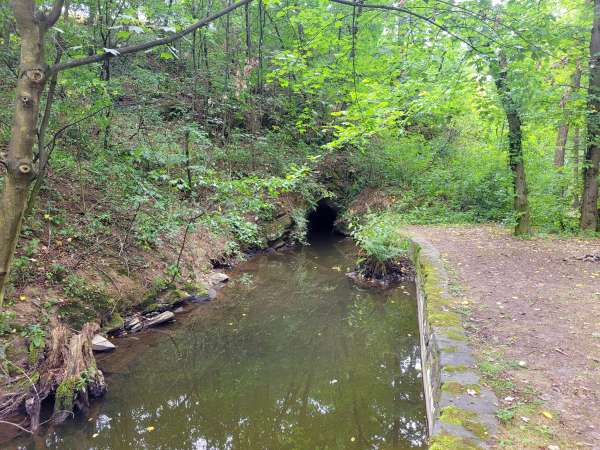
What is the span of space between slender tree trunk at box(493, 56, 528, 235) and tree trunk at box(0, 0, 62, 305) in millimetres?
8352

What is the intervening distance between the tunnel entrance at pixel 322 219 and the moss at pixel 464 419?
13.9m

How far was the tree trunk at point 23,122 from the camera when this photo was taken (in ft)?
5.25

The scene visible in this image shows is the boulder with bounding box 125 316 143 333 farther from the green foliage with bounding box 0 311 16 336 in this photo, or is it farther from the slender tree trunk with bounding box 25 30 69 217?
the slender tree trunk with bounding box 25 30 69 217

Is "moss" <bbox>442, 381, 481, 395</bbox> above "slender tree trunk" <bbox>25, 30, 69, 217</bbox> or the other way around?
the other way around

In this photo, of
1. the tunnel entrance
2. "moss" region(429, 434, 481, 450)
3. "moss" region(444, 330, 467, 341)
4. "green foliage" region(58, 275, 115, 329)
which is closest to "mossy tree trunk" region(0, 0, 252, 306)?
"moss" region(429, 434, 481, 450)

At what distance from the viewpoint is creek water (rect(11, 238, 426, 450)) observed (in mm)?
4422

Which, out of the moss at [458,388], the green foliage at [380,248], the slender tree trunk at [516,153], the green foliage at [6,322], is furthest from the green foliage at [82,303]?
the slender tree trunk at [516,153]

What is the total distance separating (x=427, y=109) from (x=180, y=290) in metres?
6.29

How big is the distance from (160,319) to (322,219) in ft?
41.6

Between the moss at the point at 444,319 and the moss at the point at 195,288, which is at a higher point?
the moss at the point at 444,319

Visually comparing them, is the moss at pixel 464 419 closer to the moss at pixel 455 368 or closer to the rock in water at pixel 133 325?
the moss at pixel 455 368

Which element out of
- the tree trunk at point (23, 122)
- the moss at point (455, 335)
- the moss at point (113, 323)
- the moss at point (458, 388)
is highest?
the tree trunk at point (23, 122)

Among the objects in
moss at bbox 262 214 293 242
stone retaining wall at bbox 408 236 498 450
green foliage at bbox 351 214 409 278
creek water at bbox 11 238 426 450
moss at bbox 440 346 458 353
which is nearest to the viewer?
stone retaining wall at bbox 408 236 498 450

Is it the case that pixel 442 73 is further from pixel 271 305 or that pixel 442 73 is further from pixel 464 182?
pixel 464 182
